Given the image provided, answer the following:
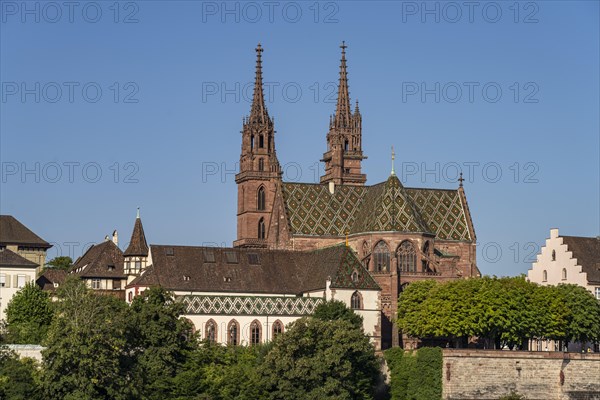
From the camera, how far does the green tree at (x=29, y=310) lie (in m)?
139

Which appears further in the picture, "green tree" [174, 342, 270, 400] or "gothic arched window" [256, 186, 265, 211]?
"gothic arched window" [256, 186, 265, 211]

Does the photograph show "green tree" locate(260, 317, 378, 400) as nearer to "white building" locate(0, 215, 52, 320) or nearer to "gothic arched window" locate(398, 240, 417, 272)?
"gothic arched window" locate(398, 240, 417, 272)

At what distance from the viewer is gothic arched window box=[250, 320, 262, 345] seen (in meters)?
141

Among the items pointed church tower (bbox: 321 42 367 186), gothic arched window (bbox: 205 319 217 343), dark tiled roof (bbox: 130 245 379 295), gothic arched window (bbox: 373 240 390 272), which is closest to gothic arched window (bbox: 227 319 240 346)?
gothic arched window (bbox: 205 319 217 343)

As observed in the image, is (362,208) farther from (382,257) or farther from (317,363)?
(317,363)

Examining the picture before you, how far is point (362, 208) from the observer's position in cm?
15975

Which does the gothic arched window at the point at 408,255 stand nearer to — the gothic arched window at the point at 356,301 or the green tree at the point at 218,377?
the gothic arched window at the point at 356,301

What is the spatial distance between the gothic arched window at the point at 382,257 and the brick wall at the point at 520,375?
17.9 m

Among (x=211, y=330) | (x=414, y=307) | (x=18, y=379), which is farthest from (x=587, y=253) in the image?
(x=18, y=379)

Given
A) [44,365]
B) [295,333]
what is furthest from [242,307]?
[44,365]

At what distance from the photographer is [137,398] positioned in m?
119

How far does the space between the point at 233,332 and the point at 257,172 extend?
1664 inches

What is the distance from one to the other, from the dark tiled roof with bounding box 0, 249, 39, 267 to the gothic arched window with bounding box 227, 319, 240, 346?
20491mm

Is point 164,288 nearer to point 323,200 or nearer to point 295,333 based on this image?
point 295,333
